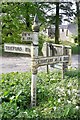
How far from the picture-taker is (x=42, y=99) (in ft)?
5.22

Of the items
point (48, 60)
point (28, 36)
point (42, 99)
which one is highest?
point (28, 36)

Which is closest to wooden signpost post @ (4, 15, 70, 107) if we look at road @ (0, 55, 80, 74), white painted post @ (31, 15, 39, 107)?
white painted post @ (31, 15, 39, 107)

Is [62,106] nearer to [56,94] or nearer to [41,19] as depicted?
[56,94]

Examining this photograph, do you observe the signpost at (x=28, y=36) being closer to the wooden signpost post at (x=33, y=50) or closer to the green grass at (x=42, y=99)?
the wooden signpost post at (x=33, y=50)

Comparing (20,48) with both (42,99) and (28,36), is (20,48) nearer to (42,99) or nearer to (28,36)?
(28,36)

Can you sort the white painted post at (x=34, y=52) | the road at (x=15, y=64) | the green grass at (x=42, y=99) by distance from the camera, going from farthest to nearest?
1. the road at (x=15, y=64)
2. the white painted post at (x=34, y=52)
3. the green grass at (x=42, y=99)

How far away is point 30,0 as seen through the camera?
2637mm

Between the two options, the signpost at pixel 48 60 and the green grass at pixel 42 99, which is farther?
the signpost at pixel 48 60

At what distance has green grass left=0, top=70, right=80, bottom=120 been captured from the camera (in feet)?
4.50

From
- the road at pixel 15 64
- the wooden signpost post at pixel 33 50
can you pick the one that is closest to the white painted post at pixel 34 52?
the wooden signpost post at pixel 33 50

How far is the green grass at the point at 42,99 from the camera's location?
53.9 inches

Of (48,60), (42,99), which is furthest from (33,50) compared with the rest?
(42,99)

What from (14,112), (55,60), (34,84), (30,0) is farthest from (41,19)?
(14,112)

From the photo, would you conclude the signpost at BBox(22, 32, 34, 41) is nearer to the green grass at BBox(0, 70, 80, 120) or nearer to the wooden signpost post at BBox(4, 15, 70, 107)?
the wooden signpost post at BBox(4, 15, 70, 107)
